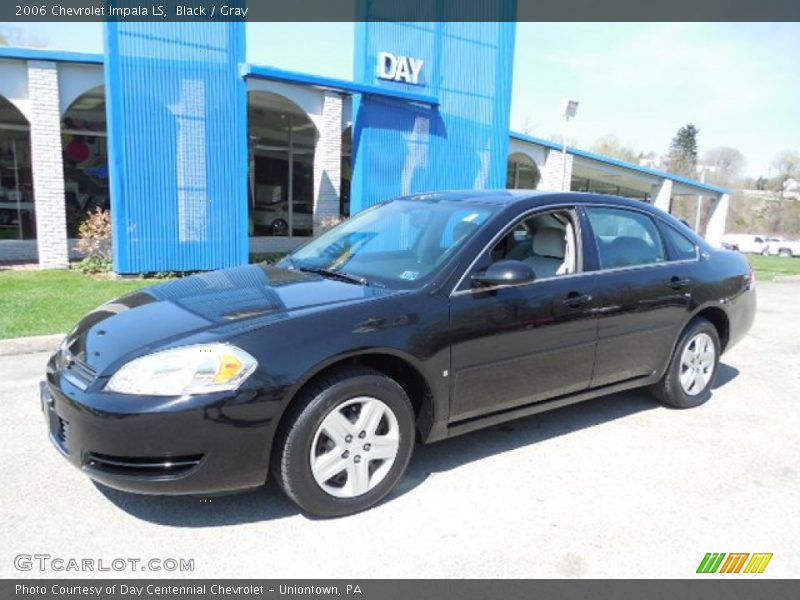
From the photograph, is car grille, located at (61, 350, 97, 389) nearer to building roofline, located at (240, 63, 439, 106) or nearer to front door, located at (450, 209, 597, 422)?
front door, located at (450, 209, 597, 422)

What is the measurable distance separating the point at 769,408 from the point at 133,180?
9408mm

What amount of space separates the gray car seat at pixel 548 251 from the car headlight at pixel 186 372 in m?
2.16

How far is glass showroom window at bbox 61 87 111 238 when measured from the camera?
13.4 meters

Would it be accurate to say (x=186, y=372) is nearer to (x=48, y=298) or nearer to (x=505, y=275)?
(x=505, y=275)

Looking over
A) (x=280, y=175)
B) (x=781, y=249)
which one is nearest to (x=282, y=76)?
(x=280, y=175)

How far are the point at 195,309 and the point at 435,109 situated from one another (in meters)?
11.6

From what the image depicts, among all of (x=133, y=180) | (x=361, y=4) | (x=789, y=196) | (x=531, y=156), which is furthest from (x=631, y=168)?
(x=789, y=196)

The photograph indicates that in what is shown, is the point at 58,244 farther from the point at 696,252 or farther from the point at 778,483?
the point at 778,483

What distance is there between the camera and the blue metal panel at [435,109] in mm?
12812

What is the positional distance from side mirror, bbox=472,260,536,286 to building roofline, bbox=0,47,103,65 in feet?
33.4

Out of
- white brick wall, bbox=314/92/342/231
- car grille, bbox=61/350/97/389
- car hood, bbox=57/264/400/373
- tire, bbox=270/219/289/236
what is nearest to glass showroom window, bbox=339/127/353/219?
tire, bbox=270/219/289/236

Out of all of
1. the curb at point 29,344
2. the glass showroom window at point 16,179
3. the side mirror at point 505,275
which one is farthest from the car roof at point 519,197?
the glass showroom window at point 16,179

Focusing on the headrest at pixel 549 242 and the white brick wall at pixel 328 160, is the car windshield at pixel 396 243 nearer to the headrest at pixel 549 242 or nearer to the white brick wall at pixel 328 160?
the headrest at pixel 549 242

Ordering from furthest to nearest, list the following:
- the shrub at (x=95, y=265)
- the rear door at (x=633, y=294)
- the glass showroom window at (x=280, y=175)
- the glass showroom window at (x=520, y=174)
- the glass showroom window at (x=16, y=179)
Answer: the glass showroom window at (x=520, y=174) → the glass showroom window at (x=280, y=175) → the glass showroom window at (x=16, y=179) → the shrub at (x=95, y=265) → the rear door at (x=633, y=294)
